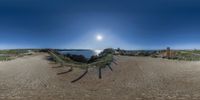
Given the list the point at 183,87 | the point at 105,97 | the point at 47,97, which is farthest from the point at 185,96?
the point at 47,97

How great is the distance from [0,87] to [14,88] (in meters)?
1.18

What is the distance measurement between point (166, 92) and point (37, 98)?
7.38m

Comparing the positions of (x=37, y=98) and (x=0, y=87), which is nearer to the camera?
(x=37, y=98)

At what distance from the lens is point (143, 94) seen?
40.1 ft

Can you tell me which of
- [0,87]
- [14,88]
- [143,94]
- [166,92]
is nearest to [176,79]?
[166,92]

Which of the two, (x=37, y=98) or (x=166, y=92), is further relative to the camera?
(x=166, y=92)

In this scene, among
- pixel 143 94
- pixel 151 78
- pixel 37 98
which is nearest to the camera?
pixel 37 98

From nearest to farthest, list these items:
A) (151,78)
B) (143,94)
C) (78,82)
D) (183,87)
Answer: (143,94)
(183,87)
(78,82)
(151,78)

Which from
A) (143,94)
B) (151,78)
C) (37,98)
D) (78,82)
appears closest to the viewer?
(37,98)

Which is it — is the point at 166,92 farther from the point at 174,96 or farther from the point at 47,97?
the point at 47,97

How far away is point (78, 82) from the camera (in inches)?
627

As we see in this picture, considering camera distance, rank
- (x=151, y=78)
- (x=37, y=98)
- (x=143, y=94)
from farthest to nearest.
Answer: (x=151, y=78) < (x=143, y=94) < (x=37, y=98)

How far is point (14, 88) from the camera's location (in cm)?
1386

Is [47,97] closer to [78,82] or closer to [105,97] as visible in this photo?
[105,97]
